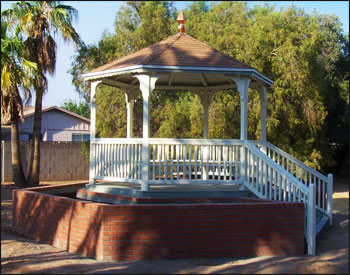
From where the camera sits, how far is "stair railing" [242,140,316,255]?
8773mm

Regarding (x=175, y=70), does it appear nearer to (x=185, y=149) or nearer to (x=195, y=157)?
(x=185, y=149)

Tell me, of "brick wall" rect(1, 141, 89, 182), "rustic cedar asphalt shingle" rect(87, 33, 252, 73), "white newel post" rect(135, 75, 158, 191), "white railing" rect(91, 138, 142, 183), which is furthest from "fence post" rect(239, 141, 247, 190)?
"brick wall" rect(1, 141, 89, 182)

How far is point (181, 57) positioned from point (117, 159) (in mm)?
2846

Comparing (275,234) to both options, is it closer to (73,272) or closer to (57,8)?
(73,272)

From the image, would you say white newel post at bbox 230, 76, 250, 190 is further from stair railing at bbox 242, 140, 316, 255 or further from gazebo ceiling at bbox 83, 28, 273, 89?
gazebo ceiling at bbox 83, 28, 273, 89

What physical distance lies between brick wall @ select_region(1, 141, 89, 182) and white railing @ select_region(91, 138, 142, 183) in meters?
14.0

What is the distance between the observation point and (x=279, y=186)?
31.3ft


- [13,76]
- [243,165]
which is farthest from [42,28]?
[243,165]

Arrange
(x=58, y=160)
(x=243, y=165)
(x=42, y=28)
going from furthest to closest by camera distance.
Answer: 1. (x=58, y=160)
2. (x=42, y=28)
3. (x=243, y=165)

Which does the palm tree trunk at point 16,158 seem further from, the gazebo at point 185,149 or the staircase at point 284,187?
the staircase at point 284,187

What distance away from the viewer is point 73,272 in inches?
284

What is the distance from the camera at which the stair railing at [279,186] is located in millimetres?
8773

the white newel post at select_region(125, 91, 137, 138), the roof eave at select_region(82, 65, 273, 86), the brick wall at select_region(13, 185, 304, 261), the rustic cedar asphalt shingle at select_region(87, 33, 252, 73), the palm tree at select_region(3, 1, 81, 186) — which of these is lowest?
the brick wall at select_region(13, 185, 304, 261)

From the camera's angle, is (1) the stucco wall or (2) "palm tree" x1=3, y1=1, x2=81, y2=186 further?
(1) the stucco wall
